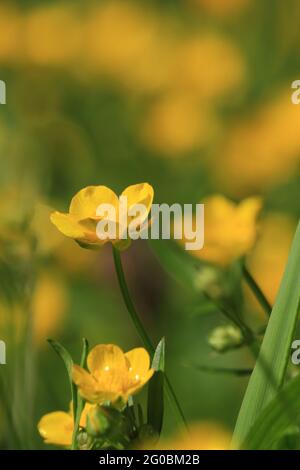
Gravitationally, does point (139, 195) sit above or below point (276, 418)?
above

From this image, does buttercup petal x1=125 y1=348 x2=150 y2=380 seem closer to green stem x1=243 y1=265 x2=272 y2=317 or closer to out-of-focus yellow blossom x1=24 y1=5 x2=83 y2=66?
green stem x1=243 y1=265 x2=272 y2=317

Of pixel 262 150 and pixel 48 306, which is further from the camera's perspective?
pixel 262 150

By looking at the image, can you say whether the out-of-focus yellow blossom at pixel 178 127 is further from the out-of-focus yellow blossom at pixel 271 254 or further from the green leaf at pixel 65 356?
the green leaf at pixel 65 356

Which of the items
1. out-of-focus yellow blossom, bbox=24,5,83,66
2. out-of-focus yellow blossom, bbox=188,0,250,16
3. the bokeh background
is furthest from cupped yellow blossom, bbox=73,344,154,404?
out-of-focus yellow blossom, bbox=188,0,250,16

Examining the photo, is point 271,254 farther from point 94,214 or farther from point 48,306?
point 94,214

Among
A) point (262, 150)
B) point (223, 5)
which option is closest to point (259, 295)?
point (262, 150)
